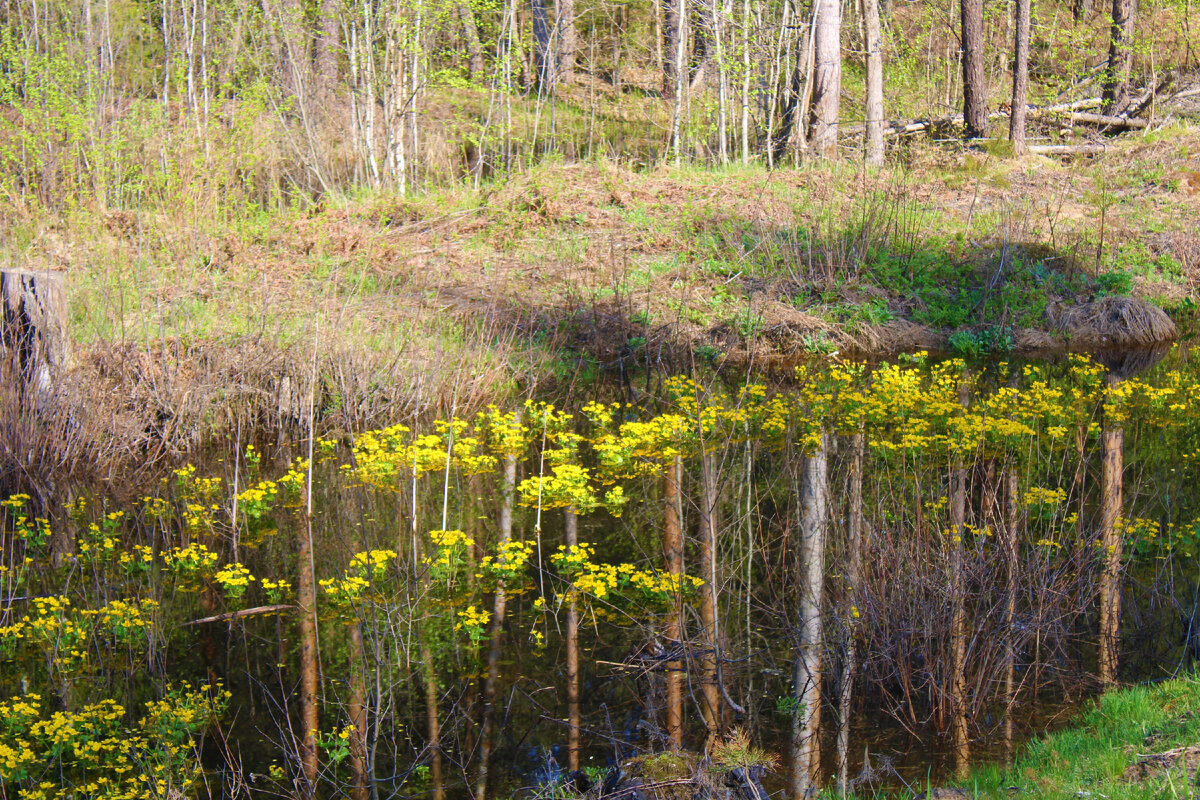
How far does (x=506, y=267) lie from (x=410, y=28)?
4.59 metres

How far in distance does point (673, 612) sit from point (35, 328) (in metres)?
5.49

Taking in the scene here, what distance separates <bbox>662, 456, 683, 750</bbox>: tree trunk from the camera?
478 cm

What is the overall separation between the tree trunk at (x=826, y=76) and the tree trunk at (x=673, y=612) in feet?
36.7

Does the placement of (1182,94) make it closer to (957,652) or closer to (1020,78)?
(1020,78)

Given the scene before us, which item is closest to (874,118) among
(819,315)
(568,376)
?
(819,315)

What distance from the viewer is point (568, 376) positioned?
12.0 m

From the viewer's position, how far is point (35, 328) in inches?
308

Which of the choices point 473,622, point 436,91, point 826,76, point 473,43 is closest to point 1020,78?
point 826,76

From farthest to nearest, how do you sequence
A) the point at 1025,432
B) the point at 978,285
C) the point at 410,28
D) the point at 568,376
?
the point at 410,28
the point at 978,285
the point at 568,376
the point at 1025,432

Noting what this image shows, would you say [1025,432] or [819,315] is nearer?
[1025,432]

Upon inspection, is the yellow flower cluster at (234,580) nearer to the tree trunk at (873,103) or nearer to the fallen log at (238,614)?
the fallen log at (238,614)

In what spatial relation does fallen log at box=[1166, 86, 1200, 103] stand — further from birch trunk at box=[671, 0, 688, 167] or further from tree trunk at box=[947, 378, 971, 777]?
tree trunk at box=[947, 378, 971, 777]

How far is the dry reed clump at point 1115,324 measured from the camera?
1297 centimetres

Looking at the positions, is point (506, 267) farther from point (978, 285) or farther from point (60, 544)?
point (60, 544)
